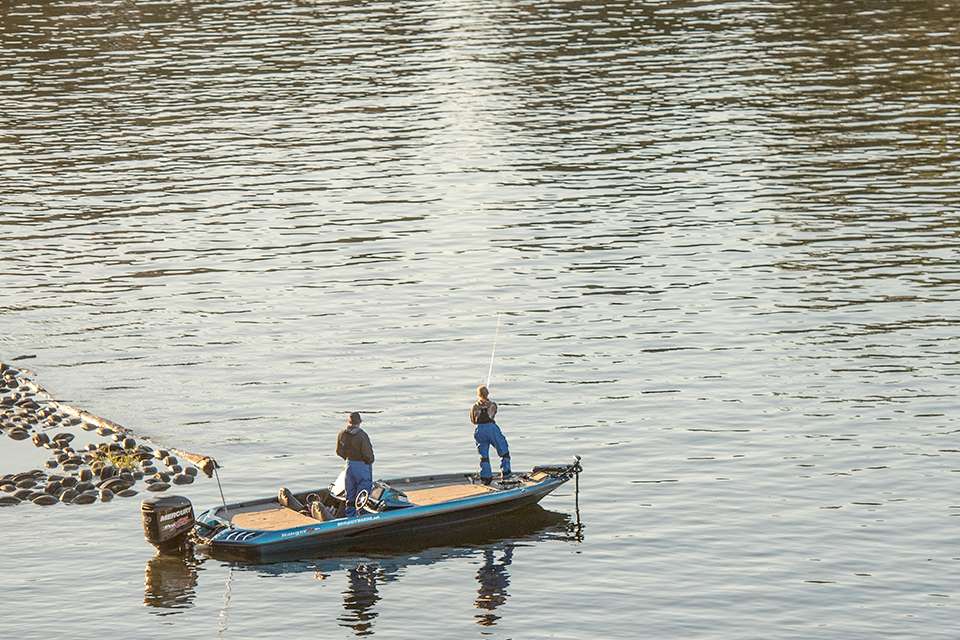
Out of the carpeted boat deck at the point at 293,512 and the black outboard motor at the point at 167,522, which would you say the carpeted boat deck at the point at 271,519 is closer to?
the carpeted boat deck at the point at 293,512

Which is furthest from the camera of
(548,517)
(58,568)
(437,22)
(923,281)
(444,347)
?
(437,22)

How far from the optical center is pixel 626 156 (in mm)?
79250

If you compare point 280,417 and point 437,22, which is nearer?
point 280,417

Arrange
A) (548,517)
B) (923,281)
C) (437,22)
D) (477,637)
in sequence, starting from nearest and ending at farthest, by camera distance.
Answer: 1. (477,637)
2. (548,517)
3. (923,281)
4. (437,22)

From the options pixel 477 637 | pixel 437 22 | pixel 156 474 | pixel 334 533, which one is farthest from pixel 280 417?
pixel 437 22

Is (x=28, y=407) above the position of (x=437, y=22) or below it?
below

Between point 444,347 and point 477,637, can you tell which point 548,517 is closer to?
point 477,637

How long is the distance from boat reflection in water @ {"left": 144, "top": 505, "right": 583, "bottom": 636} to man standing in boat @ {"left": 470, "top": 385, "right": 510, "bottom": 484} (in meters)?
1.18

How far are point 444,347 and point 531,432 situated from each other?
8069 millimetres

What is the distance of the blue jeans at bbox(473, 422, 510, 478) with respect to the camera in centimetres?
4128

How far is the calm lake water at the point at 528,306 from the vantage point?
37.2 meters

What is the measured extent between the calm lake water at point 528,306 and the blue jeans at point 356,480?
166 centimetres

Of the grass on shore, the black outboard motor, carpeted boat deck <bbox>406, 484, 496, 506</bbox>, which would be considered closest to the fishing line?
the black outboard motor

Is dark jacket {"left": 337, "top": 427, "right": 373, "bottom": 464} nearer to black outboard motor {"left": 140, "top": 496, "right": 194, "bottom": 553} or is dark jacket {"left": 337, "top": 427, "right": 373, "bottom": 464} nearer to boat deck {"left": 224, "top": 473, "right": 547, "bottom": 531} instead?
boat deck {"left": 224, "top": 473, "right": 547, "bottom": 531}
